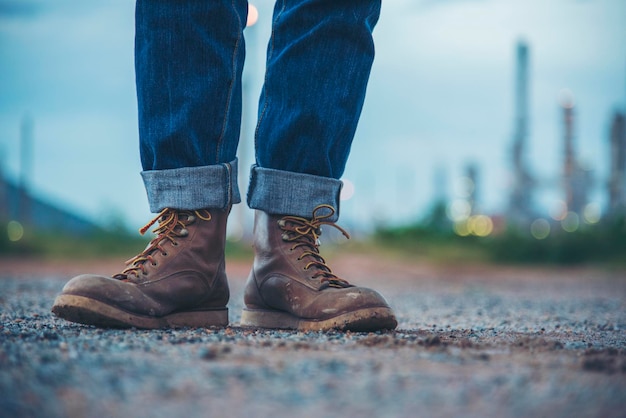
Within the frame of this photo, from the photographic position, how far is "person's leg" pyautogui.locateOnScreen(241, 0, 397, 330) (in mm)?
1788

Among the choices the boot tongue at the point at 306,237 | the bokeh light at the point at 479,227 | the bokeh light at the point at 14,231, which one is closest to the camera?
the boot tongue at the point at 306,237

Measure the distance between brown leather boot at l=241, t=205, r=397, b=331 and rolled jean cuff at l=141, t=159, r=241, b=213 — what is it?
169mm

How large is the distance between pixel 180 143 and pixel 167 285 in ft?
Result: 1.25

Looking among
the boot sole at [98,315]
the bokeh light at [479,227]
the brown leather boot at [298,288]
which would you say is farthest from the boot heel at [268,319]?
the bokeh light at [479,227]

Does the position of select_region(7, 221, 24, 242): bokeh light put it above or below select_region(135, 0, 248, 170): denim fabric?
below

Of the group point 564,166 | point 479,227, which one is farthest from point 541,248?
point 564,166

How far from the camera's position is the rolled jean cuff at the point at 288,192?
71.2 inches

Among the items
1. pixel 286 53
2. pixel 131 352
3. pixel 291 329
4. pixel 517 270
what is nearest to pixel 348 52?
pixel 286 53

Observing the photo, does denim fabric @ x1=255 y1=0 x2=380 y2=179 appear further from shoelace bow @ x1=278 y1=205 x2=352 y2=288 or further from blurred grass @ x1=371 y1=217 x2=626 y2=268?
blurred grass @ x1=371 y1=217 x2=626 y2=268

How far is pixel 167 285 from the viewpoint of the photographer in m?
1.78

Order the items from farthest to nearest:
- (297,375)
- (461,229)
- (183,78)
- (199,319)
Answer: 1. (461,229)
2. (199,319)
3. (183,78)
4. (297,375)

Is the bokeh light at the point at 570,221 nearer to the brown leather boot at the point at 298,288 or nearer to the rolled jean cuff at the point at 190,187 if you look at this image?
the brown leather boot at the point at 298,288

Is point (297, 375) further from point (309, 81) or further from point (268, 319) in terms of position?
point (309, 81)

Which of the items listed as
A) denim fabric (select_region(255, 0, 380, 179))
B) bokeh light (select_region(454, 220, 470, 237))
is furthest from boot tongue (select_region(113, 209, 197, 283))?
bokeh light (select_region(454, 220, 470, 237))
